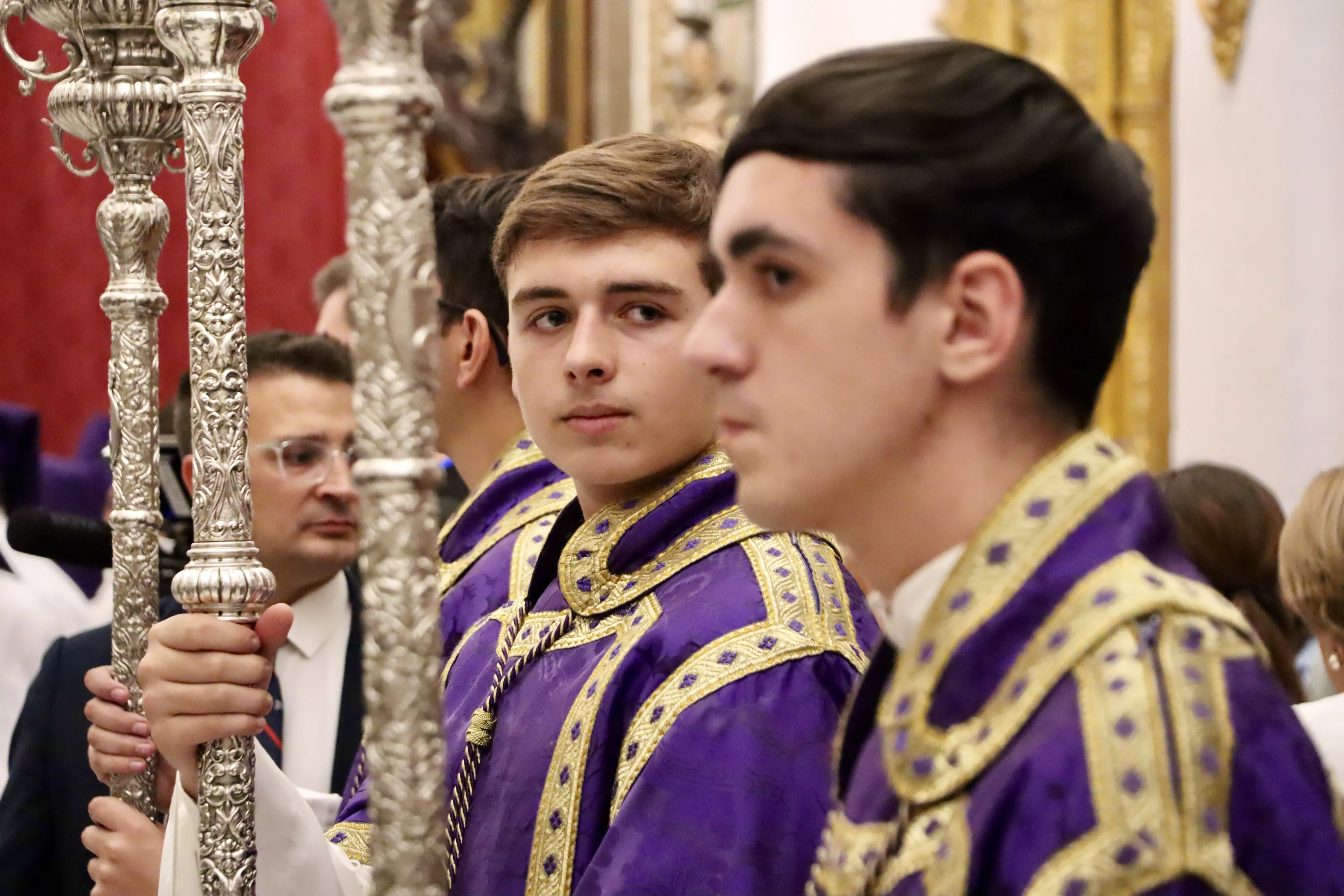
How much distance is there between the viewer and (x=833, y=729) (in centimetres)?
166

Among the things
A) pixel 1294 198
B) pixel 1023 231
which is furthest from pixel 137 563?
pixel 1294 198

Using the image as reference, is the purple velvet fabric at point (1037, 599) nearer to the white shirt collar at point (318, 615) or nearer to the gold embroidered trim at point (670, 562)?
the gold embroidered trim at point (670, 562)

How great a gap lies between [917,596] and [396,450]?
380 millimetres

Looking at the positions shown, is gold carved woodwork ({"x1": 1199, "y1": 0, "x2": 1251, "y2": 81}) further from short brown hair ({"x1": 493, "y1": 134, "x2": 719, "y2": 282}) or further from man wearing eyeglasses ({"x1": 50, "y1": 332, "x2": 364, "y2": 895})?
short brown hair ({"x1": 493, "y1": 134, "x2": 719, "y2": 282})

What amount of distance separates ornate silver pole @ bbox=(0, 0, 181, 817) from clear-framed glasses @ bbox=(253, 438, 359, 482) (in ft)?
3.98

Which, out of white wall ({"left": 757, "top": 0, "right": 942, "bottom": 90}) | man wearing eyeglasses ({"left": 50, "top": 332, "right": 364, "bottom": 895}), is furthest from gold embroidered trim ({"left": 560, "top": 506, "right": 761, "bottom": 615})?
white wall ({"left": 757, "top": 0, "right": 942, "bottom": 90})

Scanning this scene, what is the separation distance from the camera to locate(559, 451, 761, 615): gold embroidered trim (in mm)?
1855

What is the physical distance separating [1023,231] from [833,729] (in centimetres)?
63

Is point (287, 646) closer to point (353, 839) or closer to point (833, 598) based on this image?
point (353, 839)

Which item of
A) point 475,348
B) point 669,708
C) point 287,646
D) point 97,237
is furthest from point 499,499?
point 97,237

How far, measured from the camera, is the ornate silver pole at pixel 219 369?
1.72 metres

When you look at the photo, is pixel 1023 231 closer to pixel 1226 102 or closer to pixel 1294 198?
pixel 1294 198

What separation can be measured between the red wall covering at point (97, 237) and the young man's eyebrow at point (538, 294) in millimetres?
6487

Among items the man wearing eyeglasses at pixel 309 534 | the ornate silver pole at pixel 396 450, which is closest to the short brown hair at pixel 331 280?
the man wearing eyeglasses at pixel 309 534
